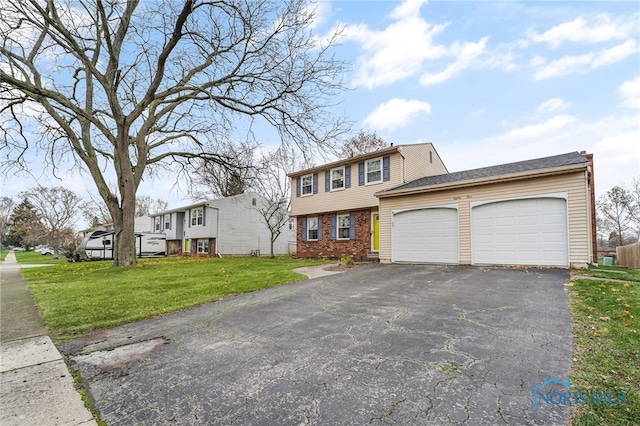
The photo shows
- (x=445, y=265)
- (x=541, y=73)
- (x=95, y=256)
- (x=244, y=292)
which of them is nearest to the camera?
(x=244, y=292)

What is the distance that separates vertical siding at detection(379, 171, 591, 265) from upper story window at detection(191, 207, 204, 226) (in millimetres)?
17639

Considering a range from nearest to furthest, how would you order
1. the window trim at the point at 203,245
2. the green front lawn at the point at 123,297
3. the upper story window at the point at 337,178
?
the green front lawn at the point at 123,297
the upper story window at the point at 337,178
the window trim at the point at 203,245

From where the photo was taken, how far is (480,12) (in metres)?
8.77

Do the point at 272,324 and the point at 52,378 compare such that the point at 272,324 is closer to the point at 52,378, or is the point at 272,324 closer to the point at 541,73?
the point at 52,378

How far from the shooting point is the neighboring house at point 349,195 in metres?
14.9

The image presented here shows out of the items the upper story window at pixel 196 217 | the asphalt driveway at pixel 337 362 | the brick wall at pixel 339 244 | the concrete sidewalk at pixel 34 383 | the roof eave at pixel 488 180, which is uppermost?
the roof eave at pixel 488 180

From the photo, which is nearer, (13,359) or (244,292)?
(13,359)

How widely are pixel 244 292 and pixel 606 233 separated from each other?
132ft

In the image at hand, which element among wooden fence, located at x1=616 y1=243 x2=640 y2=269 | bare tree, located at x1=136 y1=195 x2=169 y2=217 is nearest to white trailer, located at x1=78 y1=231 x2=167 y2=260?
bare tree, located at x1=136 y1=195 x2=169 y2=217

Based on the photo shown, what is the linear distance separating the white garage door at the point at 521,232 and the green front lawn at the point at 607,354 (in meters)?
3.91

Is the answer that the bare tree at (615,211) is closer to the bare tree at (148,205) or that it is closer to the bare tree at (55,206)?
the bare tree at (148,205)

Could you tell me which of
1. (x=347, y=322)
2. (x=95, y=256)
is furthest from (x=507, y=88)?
(x=95, y=256)

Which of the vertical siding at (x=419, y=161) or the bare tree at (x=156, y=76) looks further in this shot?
the vertical siding at (x=419, y=161)

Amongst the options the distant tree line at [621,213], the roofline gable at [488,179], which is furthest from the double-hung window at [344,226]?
the distant tree line at [621,213]
